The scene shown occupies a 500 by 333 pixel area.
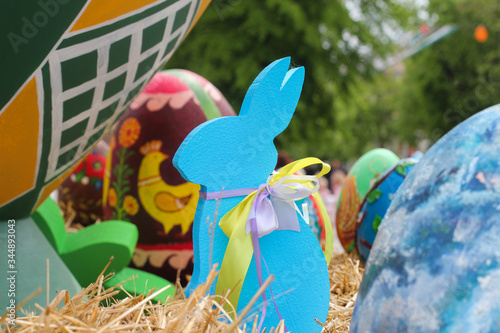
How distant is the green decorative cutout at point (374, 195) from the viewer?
2092 millimetres

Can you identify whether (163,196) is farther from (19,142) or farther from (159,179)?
(19,142)

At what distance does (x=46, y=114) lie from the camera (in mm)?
1114

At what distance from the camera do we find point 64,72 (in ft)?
3.57

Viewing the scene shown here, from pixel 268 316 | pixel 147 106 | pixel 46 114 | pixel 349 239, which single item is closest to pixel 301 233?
pixel 268 316

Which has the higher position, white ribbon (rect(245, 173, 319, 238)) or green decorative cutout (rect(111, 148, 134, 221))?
green decorative cutout (rect(111, 148, 134, 221))

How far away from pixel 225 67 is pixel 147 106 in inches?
245

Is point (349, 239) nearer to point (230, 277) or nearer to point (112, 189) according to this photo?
point (112, 189)

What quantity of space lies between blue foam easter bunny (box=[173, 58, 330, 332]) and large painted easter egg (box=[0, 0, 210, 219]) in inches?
10.0

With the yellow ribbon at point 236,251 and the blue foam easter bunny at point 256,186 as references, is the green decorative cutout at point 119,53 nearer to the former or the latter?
the blue foam easter bunny at point 256,186

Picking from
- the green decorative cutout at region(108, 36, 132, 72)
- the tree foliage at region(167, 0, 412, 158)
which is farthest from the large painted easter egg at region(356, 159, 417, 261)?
the tree foliage at region(167, 0, 412, 158)

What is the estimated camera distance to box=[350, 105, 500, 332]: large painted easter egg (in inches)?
25.5

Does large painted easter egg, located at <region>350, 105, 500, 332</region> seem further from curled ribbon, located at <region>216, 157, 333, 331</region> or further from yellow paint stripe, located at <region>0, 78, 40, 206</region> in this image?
yellow paint stripe, located at <region>0, 78, 40, 206</region>

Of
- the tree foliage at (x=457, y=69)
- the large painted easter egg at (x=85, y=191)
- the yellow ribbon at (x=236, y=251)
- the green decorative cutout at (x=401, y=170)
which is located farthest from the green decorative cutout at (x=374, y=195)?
the tree foliage at (x=457, y=69)

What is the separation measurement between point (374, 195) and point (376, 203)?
0.04 m
